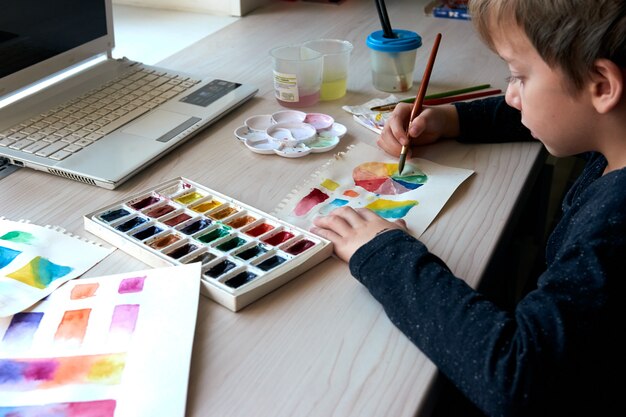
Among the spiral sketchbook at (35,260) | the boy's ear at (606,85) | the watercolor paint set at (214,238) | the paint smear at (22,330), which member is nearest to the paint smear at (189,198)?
the watercolor paint set at (214,238)

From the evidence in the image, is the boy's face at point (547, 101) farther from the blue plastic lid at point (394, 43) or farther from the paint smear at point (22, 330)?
the paint smear at point (22, 330)

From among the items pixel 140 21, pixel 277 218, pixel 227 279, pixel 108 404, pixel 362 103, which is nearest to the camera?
pixel 108 404

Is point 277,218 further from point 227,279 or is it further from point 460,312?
point 460,312

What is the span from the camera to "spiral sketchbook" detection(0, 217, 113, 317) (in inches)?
26.5

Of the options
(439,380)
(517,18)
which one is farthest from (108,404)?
(517,18)

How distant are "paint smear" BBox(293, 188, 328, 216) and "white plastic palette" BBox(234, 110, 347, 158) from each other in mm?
104

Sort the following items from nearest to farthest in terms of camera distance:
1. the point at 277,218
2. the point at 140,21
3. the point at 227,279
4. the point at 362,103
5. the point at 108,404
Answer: the point at 108,404, the point at 227,279, the point at 277,218, the point at 362,103, the point at 140,21

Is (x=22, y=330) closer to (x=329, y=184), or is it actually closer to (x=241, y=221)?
(x=241, y=221)

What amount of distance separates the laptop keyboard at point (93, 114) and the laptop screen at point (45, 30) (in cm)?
6

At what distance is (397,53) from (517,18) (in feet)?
1.44

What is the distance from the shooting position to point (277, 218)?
78 cm

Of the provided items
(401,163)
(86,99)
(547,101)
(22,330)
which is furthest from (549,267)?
(86,99)

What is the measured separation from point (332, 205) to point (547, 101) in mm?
273

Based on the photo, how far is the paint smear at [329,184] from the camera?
0.88 m
